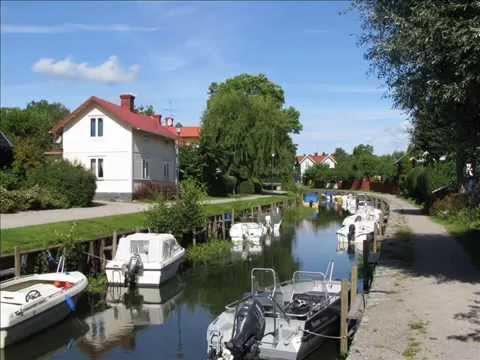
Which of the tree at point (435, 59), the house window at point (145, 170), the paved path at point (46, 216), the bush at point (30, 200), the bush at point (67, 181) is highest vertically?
the tree at point (435, 59)

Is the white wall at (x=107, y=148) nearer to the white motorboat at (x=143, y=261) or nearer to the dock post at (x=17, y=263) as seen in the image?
the white motorboat at (x=143, y=261)

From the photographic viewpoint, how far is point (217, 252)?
3073cm

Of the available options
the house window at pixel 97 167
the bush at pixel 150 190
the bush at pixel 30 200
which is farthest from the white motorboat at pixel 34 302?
the house window at pixel 97 167

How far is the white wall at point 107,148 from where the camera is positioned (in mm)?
46406

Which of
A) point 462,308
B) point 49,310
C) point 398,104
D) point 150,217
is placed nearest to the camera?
point 462,308

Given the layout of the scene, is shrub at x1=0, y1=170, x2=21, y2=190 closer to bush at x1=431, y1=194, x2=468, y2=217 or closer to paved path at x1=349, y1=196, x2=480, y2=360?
paved path at x1=349, y1=196, x2=480, y2=360

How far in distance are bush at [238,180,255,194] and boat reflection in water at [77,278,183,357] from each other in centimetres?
4696

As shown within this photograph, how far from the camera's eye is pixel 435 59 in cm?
1441

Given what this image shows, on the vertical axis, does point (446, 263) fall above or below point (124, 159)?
below

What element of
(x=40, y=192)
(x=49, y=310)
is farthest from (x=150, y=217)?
(x=49, y=310)

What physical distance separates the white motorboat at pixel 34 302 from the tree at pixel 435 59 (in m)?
10.9

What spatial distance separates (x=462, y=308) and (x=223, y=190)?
5020cm

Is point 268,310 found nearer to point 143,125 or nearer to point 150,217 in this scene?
point 150,217

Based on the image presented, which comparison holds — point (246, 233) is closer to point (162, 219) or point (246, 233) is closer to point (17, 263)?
point (162, 219)
